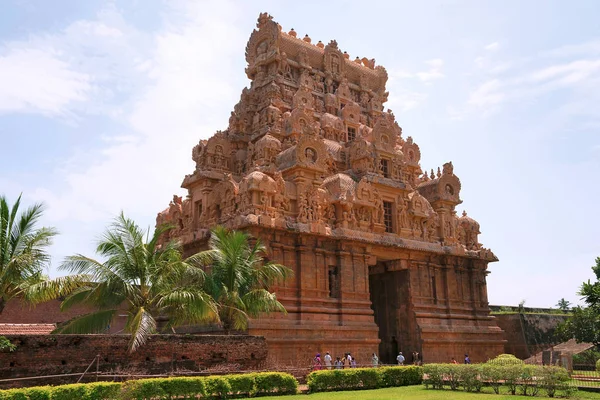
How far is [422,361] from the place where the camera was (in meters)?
29.2

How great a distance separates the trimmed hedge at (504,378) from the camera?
1777cm

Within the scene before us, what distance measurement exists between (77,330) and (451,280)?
21.7 metres

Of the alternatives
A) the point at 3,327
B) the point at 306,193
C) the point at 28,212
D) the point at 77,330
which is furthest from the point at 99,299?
the point at 306,193

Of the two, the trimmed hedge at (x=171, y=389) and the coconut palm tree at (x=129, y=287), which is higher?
the coconut palm tree at (x=129, y=287)

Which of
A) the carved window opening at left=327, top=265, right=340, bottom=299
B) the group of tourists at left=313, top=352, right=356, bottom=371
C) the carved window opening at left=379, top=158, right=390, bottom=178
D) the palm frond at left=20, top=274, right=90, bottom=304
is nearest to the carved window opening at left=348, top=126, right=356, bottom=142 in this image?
the carved window opening at left=379, top=158, right=390, bottom=178

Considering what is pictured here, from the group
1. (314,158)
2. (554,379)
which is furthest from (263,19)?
(554,379)

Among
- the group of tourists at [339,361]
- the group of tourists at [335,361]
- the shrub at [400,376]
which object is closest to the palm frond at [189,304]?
the shrub at [400,376]

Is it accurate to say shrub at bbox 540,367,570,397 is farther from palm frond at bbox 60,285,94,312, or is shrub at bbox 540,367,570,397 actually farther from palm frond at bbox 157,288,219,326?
palm frond at bbox 60,285,94,312

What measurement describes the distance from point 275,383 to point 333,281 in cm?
1080

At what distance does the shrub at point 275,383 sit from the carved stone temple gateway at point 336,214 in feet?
18.9

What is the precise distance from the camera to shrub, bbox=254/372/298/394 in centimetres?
1709

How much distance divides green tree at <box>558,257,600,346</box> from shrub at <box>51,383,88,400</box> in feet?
77.2

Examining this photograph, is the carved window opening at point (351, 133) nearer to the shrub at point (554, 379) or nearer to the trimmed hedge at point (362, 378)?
the trimmed hedge at point (362, 378)

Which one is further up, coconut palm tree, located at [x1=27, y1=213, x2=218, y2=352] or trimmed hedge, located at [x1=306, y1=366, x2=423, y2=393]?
coconut palm tree, located at [x1=27, y1=213, x2=218, y2=352]
